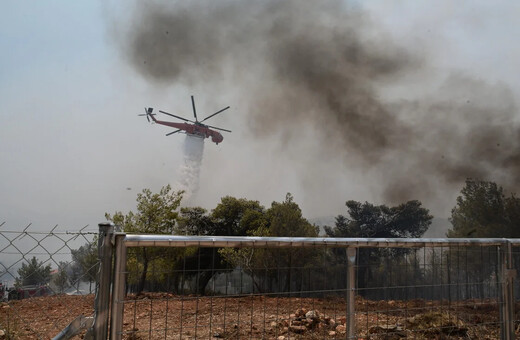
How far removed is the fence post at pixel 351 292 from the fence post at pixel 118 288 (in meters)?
1.67

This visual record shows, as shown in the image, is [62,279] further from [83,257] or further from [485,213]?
[485,213]

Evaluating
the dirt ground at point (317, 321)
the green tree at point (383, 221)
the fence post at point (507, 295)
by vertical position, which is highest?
the green tree at point (383, 221)

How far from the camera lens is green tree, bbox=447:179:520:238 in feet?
96.6

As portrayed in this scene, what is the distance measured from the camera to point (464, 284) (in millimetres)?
3943

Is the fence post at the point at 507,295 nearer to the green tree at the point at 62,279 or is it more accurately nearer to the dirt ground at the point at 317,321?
the dirt ground at the point at 317,321

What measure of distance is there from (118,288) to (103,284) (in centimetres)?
8

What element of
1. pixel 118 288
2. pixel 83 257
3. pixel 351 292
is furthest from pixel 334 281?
pixel 83 257

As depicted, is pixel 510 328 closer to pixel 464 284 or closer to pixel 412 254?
pixel 464 284

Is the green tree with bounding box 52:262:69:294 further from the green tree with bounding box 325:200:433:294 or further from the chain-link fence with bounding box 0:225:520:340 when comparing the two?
the green tree with bounding box 325:200:433:294

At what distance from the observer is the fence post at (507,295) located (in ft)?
12.7

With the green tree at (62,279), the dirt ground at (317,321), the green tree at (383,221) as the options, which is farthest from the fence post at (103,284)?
the green tree at (383,221)

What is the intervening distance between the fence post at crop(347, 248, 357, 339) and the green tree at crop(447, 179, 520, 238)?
29027 millimetres

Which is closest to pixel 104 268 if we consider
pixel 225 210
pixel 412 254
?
A: pixel 412 254

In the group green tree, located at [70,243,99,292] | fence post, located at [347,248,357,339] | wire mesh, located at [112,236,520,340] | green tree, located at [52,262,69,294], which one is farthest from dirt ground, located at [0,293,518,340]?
green tree, located at [70,243,99,292]
